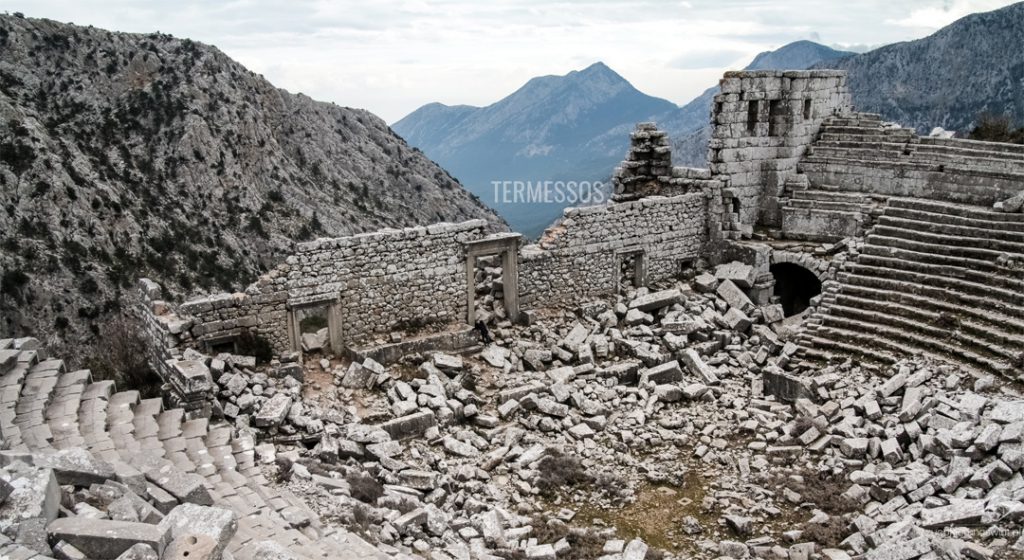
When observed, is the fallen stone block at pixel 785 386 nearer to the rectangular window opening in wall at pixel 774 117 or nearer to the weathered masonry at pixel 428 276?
the weathered masonry at pixel 428 276

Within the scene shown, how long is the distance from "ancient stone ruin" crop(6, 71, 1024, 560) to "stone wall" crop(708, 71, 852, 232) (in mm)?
73

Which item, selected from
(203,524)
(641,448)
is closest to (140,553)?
(203,524)

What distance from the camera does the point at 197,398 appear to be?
12.3m

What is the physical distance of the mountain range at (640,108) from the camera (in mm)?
77500

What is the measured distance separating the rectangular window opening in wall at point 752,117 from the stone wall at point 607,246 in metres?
1.98

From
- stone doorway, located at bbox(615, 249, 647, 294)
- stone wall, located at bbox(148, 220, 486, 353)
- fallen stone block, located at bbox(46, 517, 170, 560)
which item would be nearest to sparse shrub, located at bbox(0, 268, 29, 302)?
stone wall, located at bbox(148, 220, 486, 353)

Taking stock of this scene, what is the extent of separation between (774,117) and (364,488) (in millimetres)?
14563

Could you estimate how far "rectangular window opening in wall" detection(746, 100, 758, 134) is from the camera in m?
20.2

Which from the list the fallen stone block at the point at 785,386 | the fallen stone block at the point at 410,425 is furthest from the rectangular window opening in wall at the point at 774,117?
the fallen stone block at the point at 410,425

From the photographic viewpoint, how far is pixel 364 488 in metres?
10.6

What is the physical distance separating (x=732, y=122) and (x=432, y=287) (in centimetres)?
864

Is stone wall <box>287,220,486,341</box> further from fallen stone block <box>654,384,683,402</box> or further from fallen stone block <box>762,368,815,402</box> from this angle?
fallen stone block <box>762,368,815,402</box>

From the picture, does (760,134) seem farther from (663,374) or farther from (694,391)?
(694,391)

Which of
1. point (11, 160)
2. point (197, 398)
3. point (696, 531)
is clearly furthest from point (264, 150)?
point (696, 531)
